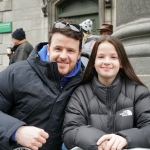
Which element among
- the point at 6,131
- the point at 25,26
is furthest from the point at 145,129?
the point at 25,26

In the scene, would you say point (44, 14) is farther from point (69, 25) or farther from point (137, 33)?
point (69, 25)

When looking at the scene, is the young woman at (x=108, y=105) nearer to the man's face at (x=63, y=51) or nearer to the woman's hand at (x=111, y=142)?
the woman's hand at (x=111, y=142)

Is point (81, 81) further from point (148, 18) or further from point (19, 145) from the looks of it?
point (148, 18)

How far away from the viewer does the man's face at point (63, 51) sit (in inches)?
86.0

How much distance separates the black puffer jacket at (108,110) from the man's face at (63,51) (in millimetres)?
237

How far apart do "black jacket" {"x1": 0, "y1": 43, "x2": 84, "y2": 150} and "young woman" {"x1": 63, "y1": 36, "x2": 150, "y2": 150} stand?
12cm

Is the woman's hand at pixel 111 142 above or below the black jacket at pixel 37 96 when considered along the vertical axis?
below

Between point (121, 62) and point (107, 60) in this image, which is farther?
point (121, 62)

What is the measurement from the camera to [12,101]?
2.13 meters

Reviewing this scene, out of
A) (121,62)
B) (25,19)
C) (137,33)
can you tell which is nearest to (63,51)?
(121,62)

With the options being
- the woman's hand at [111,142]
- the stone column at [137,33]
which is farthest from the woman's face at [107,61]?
the stone column at [137,33]

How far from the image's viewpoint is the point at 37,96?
209 centimetres

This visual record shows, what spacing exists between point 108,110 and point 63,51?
1.92 ft

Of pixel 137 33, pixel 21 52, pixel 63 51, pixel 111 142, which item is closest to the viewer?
pixel 111 142
